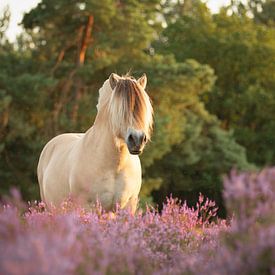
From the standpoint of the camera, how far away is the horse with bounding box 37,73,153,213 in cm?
632

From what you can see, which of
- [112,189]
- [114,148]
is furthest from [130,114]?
[112,189]

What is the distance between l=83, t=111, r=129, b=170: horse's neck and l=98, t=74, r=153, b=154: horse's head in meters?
0.13

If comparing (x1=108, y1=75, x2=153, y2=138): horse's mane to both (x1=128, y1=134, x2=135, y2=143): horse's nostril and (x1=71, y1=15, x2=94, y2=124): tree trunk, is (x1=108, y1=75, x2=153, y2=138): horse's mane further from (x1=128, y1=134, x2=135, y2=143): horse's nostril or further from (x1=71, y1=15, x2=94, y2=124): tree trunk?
(x1=71, y1=15, x2=94, y2=124): tree trunk

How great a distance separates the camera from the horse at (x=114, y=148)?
6316mm

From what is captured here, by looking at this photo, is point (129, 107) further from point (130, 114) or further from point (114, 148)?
point (114, 148)

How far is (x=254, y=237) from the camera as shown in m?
3.24

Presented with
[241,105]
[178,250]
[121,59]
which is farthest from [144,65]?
[178,250]

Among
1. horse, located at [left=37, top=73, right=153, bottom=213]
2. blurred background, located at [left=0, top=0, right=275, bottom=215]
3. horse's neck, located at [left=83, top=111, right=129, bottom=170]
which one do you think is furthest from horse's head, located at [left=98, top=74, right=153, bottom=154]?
blurred background, located at [left=0, top=0, right=275, bottom=215]

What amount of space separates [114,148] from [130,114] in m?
0.63

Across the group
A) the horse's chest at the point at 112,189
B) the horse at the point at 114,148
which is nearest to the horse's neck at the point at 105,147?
the horse at the point at 114,148

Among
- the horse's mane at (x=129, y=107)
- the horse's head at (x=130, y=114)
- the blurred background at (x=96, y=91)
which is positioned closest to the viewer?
the horse's head at (x=130, y=114)

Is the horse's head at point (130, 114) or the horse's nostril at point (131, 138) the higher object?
the horse's head at point (130, 114)

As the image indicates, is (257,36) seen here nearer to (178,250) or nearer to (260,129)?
(260,129)

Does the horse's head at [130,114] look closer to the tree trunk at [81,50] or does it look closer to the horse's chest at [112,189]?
the horse's chest at [112,189]
